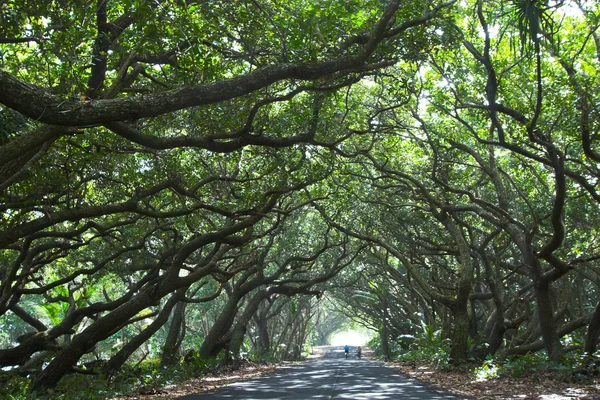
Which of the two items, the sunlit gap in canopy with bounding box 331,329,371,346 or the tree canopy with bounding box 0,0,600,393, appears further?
the sunlit gap in canopy with bounding box 331,329,371,346

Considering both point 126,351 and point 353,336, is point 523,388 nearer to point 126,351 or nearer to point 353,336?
point 126,351

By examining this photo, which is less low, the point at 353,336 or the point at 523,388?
the point at 353,336

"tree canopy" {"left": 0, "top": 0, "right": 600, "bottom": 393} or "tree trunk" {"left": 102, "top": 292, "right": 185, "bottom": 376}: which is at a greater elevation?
"tree canopy" {"left": 0, "top": 0, "right": 600, "bottom": 393}

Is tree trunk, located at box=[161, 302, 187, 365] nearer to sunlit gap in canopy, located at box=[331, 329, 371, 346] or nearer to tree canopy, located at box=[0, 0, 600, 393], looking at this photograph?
tree canopy, located at box=[0, 0, 600, 393]

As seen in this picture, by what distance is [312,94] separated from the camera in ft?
41.2

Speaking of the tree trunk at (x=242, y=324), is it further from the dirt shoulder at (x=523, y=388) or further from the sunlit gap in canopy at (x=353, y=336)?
the sunlit gap in canopy at (x=353, y=336)

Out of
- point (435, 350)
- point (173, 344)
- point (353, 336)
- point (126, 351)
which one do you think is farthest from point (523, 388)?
point (353, 336)

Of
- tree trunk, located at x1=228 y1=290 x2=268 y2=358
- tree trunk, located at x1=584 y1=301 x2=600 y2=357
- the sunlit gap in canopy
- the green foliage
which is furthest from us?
the sunlit gap in canopy

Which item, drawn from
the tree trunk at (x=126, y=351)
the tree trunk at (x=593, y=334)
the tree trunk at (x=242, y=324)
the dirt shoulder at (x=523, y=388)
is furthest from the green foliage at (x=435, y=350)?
the tree trunk at (x=126, y=351)

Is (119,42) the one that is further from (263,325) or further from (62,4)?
(263,325)

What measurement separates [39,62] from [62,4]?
45.2 inches

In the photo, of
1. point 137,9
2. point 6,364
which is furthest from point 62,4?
point 6,364

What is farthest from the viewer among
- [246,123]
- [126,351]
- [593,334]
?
[126,351]

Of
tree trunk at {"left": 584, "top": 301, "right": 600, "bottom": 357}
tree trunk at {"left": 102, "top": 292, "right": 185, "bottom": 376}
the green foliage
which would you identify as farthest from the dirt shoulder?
tree trunk at {"left": 102, "top": 292, "right": 185, "bottom": 376}
